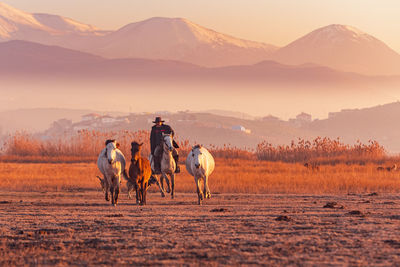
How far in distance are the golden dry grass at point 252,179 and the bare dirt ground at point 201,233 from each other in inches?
203

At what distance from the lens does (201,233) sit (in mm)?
13555

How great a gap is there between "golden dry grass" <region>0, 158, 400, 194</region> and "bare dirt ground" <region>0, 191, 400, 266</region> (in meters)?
5.16

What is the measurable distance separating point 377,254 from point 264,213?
5.83m

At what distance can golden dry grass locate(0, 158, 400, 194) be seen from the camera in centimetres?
2555

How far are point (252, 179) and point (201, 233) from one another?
14.7 m

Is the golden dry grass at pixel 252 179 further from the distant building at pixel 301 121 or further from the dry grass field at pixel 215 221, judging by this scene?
the distant building at pixel 301 121

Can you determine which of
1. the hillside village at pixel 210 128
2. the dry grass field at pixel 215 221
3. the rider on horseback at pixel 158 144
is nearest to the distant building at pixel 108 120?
the hillside village at pixel 210 128

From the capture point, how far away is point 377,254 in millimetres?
11367

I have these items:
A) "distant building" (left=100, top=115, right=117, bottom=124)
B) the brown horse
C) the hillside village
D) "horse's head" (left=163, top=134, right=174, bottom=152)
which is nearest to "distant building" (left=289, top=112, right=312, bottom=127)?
the hillside village

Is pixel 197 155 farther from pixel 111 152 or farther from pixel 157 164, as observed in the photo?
pixel 111 152

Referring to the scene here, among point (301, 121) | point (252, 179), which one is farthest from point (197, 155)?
point (301, 121)

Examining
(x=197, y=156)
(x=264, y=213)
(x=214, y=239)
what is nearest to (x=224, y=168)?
(x=197, y=156)

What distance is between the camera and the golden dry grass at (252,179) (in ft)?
83.8

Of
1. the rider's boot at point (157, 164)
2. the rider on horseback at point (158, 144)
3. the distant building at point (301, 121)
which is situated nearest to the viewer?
the rider on horseback at point (158, 144)
